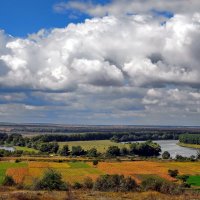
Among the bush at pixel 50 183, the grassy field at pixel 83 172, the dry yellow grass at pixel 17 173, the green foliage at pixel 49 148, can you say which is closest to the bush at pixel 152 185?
the bush at pixel 50 183

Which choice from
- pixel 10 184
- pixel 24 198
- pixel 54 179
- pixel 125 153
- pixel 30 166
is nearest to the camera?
pixel 24 198

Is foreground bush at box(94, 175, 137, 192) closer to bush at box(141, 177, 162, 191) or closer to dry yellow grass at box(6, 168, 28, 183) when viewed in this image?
bush at box(141, 177, 162, 191)

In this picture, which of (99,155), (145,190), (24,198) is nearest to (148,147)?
(99,155)

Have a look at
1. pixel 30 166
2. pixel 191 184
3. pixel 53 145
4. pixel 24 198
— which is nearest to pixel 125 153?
pixel 53 145

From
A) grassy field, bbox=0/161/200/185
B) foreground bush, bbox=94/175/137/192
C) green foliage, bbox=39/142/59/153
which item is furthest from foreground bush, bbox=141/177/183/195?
green foliage, bbox=39/142/59/153

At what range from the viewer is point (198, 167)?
11069 centimetres

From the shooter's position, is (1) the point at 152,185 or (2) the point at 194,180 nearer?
(1) the point at 152,185

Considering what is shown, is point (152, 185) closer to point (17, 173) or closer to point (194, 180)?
point (194, 180)

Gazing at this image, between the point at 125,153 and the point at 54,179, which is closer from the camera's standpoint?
the point at 54,179

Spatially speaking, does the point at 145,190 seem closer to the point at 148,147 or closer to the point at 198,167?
the point at 198,167

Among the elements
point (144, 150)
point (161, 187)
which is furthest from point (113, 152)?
point (161, 187)

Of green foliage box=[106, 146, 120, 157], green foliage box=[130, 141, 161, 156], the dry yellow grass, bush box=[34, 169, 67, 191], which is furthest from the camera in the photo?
green foliage box=[130, 141, 161, 156]

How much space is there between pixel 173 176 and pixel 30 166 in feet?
120

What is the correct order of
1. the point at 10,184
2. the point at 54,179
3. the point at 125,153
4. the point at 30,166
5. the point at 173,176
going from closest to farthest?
→ the point at 54,179
the point at 10,184
the point at 173,176
the point at 30,166
the point at 125,153
